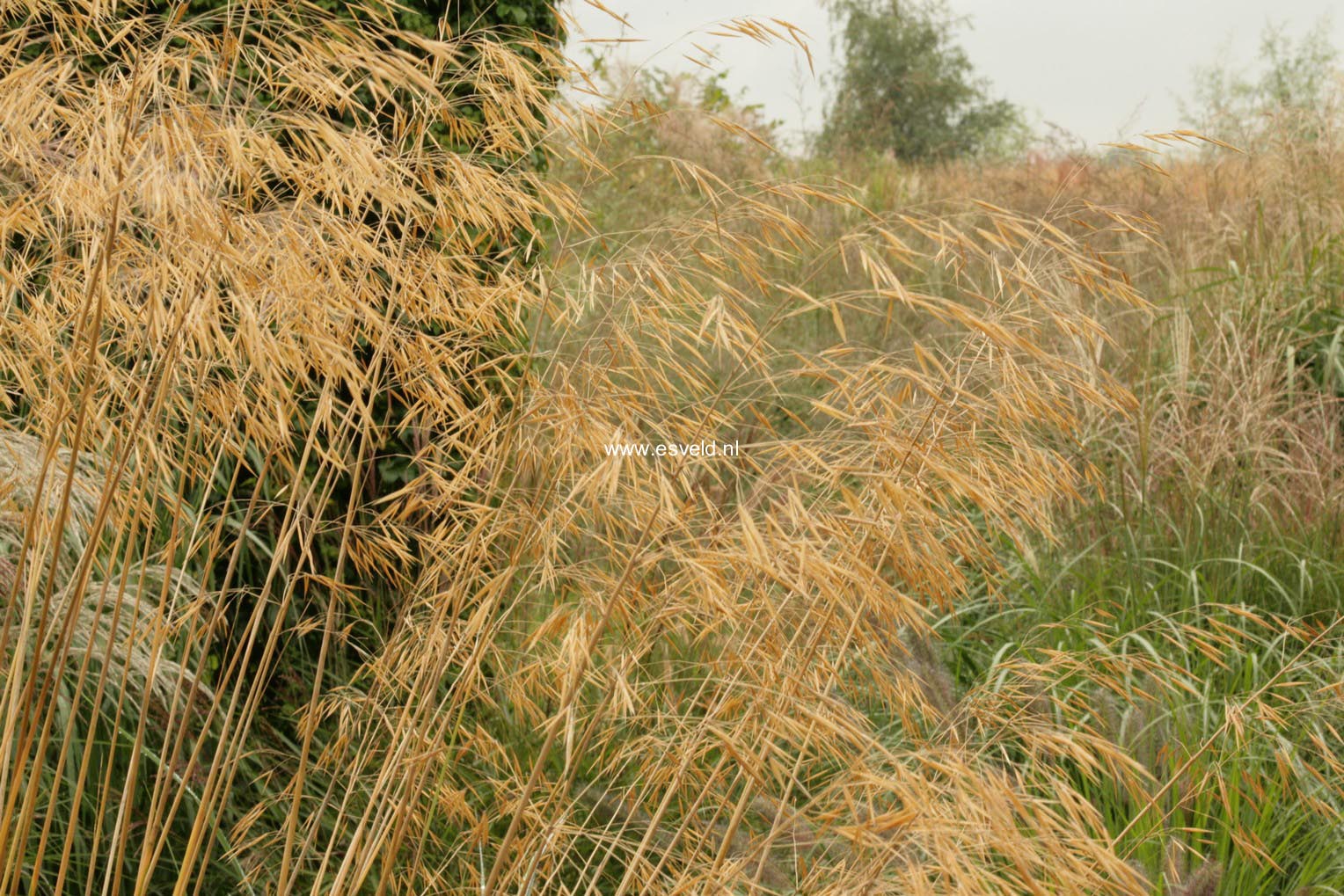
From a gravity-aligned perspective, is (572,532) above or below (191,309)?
below

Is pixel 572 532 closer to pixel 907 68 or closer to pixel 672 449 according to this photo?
pixel 672 449

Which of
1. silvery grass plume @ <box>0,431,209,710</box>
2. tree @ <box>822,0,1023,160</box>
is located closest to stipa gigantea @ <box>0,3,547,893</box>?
silvery grass plume @ <box>0,431,209,710</box>

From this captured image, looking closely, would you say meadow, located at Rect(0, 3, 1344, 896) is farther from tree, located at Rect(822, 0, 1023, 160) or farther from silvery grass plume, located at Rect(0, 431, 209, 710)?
tree, located at Rect(822, 0, 1023, 160)

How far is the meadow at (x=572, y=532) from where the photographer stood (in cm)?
158

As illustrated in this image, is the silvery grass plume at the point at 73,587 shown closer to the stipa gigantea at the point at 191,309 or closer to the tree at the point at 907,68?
the stipa gigantea at the point at 191,309

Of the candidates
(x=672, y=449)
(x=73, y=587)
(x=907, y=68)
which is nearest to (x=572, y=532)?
(x=672, y=449)

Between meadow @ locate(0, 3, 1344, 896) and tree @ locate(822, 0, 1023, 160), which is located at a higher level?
tree @ locate(822, 0, 1023, 160)

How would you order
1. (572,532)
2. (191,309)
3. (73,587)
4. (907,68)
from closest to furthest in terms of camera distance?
1. (191,309)
2. (73,587)
3. (572,532)
4. (907,68)

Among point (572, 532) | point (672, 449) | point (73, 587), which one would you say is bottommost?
point (73, 587)

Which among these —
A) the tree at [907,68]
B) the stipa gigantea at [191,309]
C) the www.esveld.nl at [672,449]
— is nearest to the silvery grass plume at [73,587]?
the stipa gigantea at [191,309]

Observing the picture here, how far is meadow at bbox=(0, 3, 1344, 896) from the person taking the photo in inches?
62.2

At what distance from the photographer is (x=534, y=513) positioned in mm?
1682

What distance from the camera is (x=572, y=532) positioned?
7.95ft

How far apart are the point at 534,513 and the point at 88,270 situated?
0.76 meters
